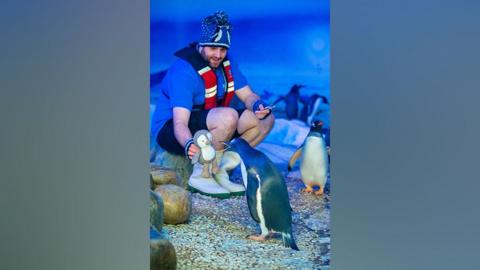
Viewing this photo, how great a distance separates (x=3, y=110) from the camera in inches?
106

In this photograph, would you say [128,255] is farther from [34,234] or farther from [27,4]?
[27,4]

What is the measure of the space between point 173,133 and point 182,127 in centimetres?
5

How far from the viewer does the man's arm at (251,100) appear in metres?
2.48

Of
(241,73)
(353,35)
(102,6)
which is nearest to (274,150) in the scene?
(241,73)

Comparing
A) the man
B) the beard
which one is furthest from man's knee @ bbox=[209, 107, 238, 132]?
the beard

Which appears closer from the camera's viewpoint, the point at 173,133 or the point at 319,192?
the point at 319,192

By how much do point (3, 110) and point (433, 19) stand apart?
79.9 inches

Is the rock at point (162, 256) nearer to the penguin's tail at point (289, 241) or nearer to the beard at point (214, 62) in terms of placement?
the penguin's tail at point (289, 241)

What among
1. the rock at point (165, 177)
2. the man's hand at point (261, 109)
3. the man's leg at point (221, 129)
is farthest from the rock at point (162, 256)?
the man's hand at point (261, 109)

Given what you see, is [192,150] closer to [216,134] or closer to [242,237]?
[216,134]

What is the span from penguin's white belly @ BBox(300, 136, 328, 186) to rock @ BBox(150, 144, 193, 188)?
528 mm

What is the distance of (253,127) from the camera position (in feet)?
8.21

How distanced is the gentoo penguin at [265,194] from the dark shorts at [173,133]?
0.22 m

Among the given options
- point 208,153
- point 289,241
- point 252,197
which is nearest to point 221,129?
point 208,153
